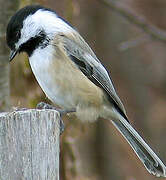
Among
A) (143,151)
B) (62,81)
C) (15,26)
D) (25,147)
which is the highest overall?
(15,26)

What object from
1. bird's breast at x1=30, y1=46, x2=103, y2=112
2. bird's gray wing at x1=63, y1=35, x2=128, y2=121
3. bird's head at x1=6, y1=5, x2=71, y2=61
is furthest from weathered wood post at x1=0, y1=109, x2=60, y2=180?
bird's gray wing at x1=63, y1=35, x2=128, y2=121

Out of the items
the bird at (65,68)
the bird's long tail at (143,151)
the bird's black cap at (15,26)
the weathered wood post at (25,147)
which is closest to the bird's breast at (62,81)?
the bird at (65,68)

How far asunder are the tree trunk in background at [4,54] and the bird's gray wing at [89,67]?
48cm

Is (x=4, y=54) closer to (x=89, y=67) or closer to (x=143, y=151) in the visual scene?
(x=89, y=67)

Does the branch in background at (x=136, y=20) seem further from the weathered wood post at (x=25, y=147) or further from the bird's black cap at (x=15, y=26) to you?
the weathered wood post at (x=25, y=147)

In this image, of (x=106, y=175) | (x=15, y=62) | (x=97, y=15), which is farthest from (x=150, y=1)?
(x=15, y=62)

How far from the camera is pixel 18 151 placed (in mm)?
2613

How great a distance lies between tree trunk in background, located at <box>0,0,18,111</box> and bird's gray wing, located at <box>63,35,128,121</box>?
1.58 ft

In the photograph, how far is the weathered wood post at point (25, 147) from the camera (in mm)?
2613

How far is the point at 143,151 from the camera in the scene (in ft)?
13.7

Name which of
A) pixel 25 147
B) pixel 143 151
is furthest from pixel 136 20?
pixel 25 147

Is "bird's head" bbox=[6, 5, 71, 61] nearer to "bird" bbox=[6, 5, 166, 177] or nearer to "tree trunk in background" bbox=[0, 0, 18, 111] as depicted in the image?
"bird" bbox=[6, 5, 166, 177]

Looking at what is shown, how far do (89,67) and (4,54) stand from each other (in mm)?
643

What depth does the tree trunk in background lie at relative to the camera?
13.5 feet
